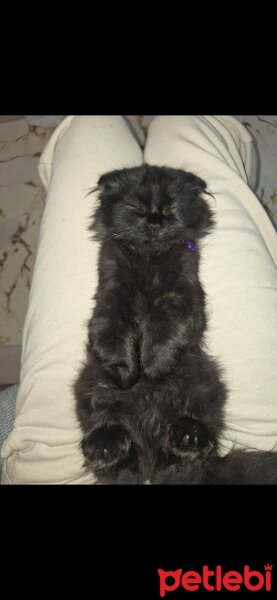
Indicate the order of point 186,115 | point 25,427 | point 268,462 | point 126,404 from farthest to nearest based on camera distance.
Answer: point 186,115 < point 25,427 < point 126,404 < point 268,462

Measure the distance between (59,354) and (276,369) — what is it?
1.09 metres

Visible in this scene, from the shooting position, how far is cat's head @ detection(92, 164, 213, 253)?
188 cm

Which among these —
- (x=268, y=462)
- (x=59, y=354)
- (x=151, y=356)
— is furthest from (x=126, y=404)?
(x=268, y=462)

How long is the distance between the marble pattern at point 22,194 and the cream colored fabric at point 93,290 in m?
1.05

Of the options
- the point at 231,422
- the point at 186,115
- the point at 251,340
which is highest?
the point at 186,115

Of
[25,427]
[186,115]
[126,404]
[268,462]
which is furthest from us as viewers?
[186,115]

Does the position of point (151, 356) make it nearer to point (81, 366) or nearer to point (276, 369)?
point (81, 366)

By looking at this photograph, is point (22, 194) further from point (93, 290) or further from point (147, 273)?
point (147, 273)

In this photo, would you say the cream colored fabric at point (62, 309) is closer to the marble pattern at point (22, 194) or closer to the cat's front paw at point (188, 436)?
the cat's front paw at point (188, 436)

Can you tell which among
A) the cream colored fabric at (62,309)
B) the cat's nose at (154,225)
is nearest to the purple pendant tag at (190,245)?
the cat's nose at (154,225)

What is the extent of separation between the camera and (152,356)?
1.75 meters

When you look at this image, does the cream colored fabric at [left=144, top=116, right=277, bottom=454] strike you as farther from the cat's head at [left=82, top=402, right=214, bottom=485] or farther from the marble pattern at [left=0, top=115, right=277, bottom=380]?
the marble pattern at [left=0, top=115, right=277, bottom=380]

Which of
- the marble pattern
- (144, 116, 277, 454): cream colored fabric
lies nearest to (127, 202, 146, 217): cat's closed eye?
(144, 116, 277, 454): cream colored fabric

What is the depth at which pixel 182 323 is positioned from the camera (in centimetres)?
178
